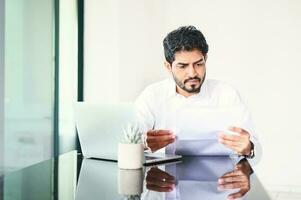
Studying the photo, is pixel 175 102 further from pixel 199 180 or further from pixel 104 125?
pixel 199 180

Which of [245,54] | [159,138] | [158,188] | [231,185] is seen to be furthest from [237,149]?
→ [245,54]

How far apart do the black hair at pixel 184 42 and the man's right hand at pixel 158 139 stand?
0.72 metres

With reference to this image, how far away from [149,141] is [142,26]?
1691 mm

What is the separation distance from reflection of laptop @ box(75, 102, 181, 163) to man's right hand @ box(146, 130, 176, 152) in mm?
249

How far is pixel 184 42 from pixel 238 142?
0.88 meters

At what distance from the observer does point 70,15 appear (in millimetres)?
3721

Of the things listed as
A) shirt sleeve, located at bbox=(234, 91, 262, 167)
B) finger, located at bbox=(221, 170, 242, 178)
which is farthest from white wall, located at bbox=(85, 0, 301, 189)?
finger, located at bbox=(221, 170, 242, 178)

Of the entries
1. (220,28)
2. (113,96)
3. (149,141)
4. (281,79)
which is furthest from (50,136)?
(281,79)

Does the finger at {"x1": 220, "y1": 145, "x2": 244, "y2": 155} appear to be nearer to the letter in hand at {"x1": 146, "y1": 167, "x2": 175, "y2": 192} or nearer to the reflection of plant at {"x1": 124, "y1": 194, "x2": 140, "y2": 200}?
the letter in hand at {"x1": 146, "y1": 167, "x2": 175, "y2": 192}

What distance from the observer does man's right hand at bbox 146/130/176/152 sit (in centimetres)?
213

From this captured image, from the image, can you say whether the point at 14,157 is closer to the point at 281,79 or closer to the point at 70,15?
the point at 70,15

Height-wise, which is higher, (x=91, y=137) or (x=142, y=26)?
(x=142, y=26)

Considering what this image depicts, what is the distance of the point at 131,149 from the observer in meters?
1.59

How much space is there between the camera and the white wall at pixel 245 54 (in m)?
3.45
